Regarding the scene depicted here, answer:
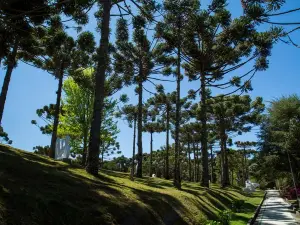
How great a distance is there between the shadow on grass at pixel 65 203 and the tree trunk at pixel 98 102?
6.89 ft

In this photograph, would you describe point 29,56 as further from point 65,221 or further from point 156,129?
point 156,129

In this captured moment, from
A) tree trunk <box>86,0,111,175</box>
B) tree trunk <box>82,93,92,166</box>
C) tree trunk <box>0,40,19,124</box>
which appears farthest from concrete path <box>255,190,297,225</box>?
tree trunk <box>82,93,92,166</box>

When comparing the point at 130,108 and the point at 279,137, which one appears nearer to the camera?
the point at 279,137

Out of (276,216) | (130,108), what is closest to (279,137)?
(276,216)

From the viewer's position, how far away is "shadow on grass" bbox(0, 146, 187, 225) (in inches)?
192

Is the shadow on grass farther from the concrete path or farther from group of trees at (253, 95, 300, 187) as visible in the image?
group of trees at (253, 95, 300, 187)

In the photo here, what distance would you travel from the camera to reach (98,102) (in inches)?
448

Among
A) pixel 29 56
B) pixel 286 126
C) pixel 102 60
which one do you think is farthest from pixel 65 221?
pixel 286 126

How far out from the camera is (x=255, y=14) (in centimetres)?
509

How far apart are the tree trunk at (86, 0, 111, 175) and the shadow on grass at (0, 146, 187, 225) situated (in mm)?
2101

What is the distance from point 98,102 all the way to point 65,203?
6.03 m

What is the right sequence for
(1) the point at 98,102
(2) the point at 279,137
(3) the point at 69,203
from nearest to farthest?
(3) the point at 69,203 < (1) the point at 98,102 < (2) the point at 279,137

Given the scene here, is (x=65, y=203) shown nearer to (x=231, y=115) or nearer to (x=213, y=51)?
(x=213, y=51)

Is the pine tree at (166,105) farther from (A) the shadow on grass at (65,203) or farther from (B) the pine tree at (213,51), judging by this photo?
(A) the shadow on grass at (65,203)
